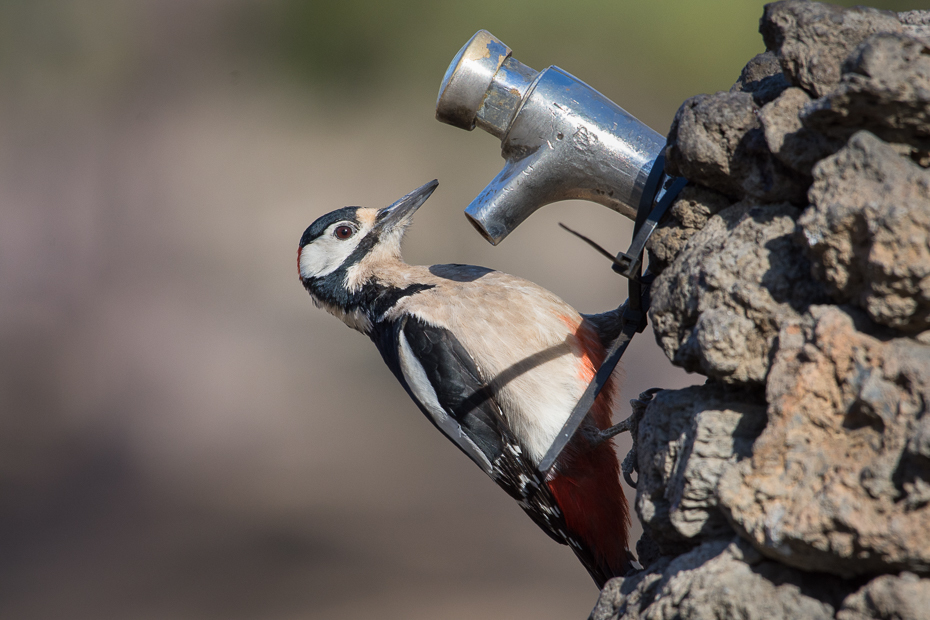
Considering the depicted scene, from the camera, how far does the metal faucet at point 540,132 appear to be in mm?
1725

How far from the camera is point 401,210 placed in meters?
3.54

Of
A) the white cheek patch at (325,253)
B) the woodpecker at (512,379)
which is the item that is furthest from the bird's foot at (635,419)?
the white cheek patch at (325,253)

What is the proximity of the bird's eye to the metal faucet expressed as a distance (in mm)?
1862

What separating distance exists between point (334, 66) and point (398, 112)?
95 cm

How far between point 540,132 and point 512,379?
1435 mm

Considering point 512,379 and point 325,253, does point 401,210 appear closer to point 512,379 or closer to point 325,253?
point 325,253

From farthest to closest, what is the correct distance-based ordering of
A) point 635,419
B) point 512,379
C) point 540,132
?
1. point 512,379
2. point 635,419
3. point 540,132

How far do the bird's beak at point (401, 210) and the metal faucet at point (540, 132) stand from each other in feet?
5.70

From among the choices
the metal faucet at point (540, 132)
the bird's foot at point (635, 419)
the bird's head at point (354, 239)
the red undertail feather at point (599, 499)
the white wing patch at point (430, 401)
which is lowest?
the red undertail feather at point (599, 499)

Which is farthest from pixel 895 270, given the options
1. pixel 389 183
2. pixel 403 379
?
pixel 389 183

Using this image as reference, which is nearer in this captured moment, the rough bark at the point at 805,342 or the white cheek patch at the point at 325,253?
the rough bark at the point at 805,342

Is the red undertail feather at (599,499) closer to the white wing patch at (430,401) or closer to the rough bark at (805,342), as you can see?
the white wing patch at (430,401)

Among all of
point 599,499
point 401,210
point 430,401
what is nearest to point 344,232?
point 401,210

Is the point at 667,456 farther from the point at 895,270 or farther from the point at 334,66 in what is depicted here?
the point at 334,66
